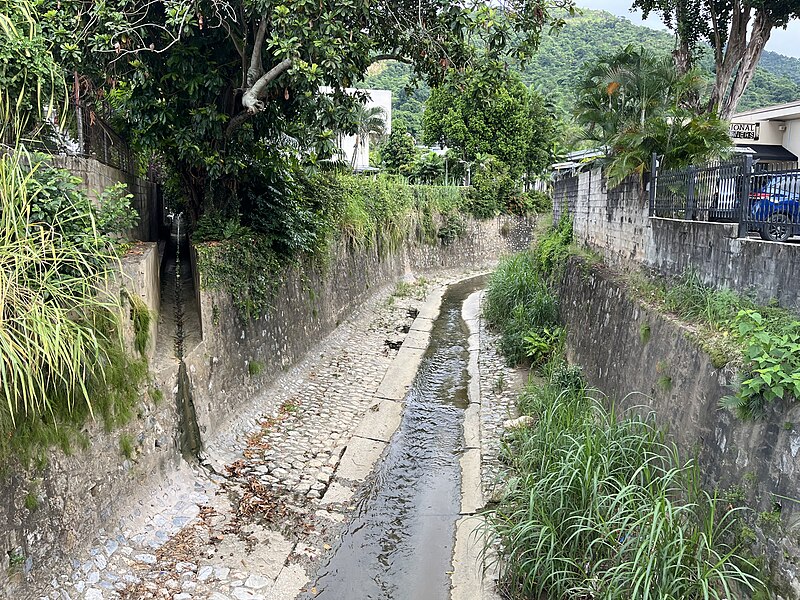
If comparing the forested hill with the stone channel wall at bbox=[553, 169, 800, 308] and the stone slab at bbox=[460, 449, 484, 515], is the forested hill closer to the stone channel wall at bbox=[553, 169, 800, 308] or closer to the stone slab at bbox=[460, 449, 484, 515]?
the stone channel wall at bbox=[553, 169, 800, 308]

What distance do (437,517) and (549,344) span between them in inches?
193

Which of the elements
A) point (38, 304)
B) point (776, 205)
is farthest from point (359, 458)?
point (776, 205)

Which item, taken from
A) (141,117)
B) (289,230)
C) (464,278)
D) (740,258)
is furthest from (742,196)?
(464,278)

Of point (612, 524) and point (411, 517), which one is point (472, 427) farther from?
point (612, 524)

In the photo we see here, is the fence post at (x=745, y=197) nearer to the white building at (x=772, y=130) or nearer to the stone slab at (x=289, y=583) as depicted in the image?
the stone slab at (x=289, y=583)

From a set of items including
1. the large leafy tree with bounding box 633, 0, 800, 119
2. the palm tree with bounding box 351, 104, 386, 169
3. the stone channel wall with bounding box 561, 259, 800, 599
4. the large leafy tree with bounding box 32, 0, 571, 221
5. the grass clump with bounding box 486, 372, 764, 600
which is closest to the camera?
the stone channel wall with bounding box 561, 259, 800, 599

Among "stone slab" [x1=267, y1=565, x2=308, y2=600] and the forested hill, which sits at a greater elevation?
the forested hill

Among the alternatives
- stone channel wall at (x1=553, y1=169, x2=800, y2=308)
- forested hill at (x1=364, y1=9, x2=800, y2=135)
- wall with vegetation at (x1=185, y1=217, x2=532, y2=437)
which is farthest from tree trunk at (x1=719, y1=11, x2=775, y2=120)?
forested hill at (x1=364, y1=9, x2=800, y2=135)

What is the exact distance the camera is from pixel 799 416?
3.47 meters

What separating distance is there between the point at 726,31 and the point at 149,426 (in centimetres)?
1403

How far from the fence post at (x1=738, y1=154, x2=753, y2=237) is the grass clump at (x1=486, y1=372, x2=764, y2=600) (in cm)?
207

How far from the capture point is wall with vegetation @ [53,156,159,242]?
5.49 m

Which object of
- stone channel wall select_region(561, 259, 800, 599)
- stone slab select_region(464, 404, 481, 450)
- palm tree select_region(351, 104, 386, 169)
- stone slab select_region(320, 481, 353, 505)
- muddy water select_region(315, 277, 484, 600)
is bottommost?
muddy water select_region(315, 277, 484, 600)

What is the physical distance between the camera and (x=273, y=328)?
8.52 m
